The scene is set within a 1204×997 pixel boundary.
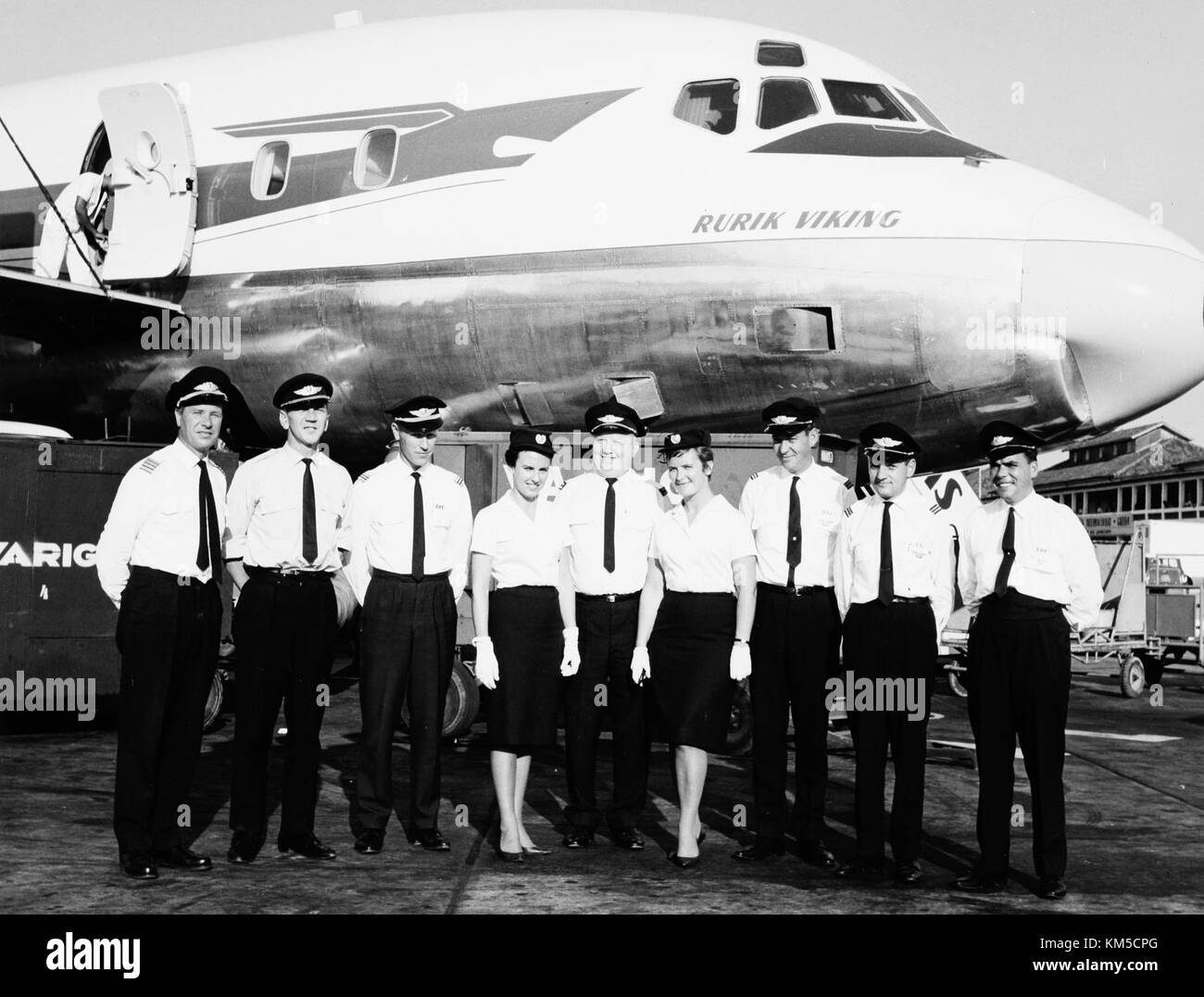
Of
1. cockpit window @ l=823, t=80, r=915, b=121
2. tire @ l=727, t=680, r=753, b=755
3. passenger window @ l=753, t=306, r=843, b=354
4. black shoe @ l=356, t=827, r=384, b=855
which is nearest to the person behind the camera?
black shoe @ l=356, t=827, r=384, b=855

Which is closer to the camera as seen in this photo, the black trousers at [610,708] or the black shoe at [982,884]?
the black shoe at [982,884]

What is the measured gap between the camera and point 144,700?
20.6 feet

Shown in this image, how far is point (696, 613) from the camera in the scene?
22.3ft

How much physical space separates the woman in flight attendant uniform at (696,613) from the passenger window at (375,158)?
200 inches

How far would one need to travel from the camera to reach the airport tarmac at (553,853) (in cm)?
570

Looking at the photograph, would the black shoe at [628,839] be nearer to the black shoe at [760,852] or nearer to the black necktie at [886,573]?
the black shoe at [760,852]

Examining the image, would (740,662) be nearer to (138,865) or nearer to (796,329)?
(138,865)

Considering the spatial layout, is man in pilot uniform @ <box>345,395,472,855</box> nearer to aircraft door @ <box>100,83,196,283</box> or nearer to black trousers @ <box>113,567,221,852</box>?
black trousers @ <box>113,567,221,852</box>

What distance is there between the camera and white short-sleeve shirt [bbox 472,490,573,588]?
22.5 feet

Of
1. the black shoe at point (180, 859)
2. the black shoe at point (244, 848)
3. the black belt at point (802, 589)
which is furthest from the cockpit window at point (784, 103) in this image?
the black shoe at point (180, 859)

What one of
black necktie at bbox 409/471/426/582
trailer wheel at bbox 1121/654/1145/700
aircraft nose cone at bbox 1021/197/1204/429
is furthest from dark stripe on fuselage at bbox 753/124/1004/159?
trailer wheel at bbox 1121/654/1145/700

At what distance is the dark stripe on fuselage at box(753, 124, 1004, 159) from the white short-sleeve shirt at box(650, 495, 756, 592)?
4325 millimetres
